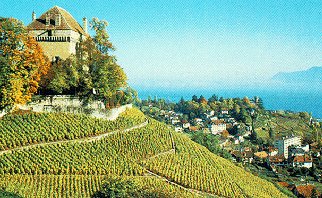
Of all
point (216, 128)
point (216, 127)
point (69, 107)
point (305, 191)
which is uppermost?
point (69, 107)

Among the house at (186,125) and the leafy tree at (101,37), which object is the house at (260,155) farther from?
the leafy tree at (101,37)

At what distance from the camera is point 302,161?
76812 mm

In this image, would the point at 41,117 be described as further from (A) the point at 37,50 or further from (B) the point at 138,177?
(B) the point at 138,177

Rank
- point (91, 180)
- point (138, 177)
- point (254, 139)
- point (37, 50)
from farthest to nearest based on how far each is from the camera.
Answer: point (254, 139) < point (37, 50) < point (138, 177) < point (91, 180)

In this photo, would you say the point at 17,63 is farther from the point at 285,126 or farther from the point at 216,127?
the point at 285,126

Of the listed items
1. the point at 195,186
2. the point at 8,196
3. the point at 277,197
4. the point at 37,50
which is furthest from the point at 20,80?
the point at 277,197

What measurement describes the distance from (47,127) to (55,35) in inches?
387

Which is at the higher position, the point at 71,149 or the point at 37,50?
the point at 37,50

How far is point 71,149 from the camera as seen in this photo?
27984 mm

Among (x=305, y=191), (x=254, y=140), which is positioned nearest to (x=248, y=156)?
(x=254, y=140)

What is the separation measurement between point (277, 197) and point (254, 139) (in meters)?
65.2

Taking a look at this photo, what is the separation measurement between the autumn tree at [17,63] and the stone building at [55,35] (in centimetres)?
483

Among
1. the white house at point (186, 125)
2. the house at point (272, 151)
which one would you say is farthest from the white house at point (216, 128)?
the house at point (272, 151)

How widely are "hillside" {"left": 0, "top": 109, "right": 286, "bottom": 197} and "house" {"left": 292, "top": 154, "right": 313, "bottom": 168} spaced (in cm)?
4448
